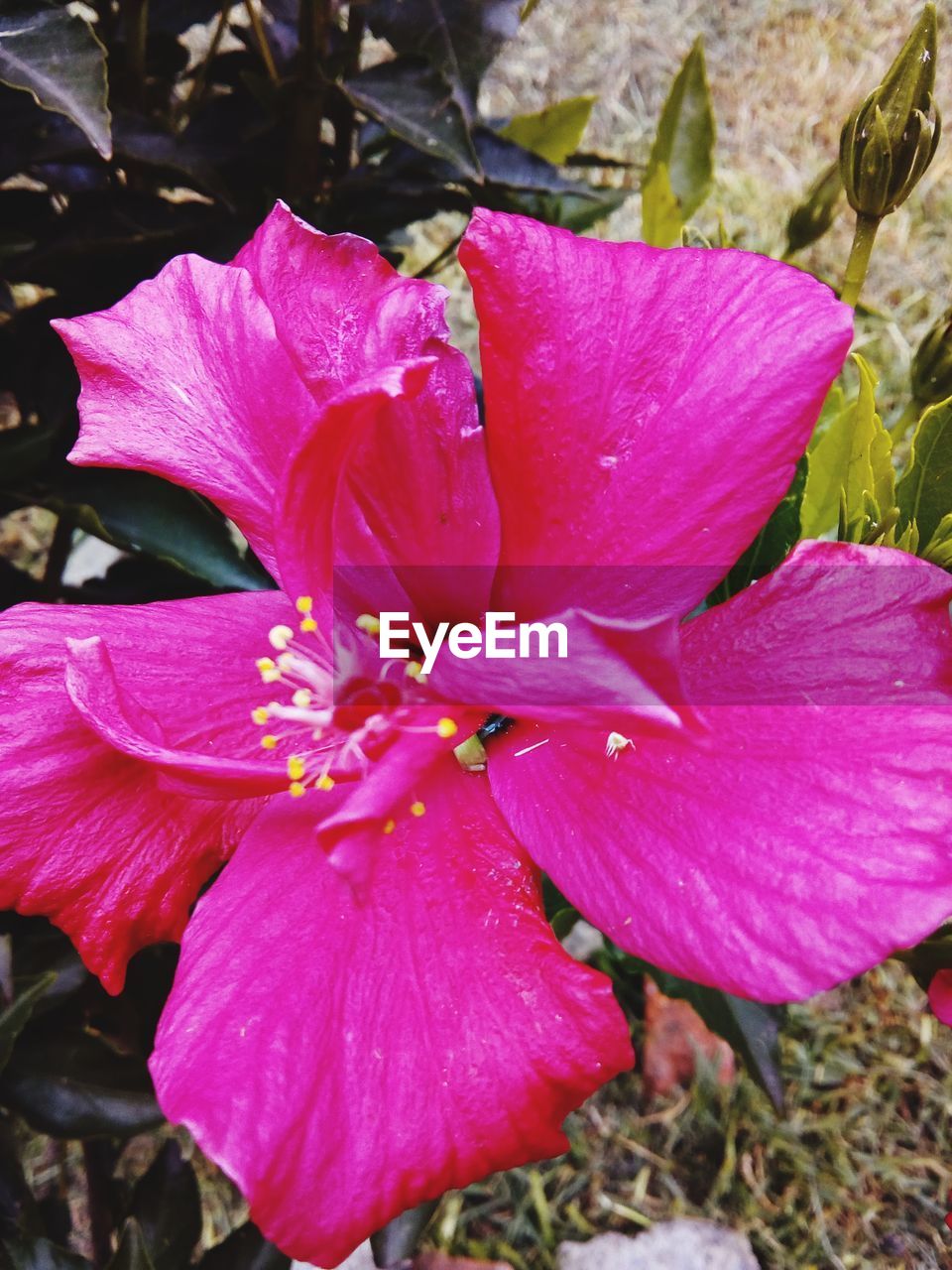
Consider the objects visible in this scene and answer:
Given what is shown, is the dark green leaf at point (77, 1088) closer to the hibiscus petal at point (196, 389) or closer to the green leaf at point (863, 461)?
the hibiscus petal at point (196, 389)

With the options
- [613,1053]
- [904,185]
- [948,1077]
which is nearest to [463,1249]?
[948,1077]

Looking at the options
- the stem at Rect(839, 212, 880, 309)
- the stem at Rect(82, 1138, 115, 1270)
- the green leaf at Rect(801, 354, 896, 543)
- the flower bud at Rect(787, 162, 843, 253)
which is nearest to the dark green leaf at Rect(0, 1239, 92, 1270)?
the stem at Rect(82, 1138, 115, 1270)

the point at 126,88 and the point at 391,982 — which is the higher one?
the point at 126,88

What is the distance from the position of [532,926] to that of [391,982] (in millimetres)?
73

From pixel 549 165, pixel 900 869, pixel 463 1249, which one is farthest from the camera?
pixel 463 1249

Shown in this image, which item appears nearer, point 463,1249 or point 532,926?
point 532,926

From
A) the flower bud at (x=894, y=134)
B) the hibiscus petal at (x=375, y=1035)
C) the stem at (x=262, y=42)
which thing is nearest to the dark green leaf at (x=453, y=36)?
the stem at (x=262, y=42)

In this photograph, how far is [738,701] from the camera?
57cm

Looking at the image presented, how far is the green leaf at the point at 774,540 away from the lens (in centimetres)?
74

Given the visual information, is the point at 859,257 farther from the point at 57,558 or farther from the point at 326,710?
the point at 57,558

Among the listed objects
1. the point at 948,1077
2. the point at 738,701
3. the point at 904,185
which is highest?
the point at 904,185

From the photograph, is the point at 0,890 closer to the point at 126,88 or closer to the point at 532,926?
the point at 532,926

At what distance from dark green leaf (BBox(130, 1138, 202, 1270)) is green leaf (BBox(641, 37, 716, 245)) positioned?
989 millimetres

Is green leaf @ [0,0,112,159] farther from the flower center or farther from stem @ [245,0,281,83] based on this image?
the flower center
